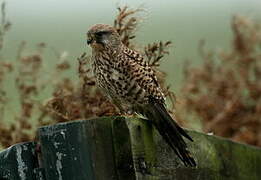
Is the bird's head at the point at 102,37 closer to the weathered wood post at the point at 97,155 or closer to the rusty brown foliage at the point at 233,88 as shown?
the weathered wood post at the point at 97,155

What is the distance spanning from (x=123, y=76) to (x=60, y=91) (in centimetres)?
73

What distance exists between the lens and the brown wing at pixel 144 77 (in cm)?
421

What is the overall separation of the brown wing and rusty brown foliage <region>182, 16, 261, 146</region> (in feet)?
12.2

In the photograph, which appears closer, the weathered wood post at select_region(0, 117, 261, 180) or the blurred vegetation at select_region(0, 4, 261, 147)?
the weathered wood post at select_region(0, 117, 261, 180)

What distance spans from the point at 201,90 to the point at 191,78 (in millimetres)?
152

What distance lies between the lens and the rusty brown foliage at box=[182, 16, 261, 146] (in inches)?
325

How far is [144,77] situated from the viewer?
13.8ft

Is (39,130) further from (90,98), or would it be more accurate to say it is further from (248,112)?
(248,112)

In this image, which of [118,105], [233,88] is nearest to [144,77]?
[118,105]

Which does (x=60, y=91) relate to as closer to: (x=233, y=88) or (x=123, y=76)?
(x=123, y=76)

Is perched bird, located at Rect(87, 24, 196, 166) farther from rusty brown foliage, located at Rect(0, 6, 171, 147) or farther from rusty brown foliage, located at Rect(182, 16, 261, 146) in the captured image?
rusty brown foliage, located at Rect(182, 16, 261, 146)

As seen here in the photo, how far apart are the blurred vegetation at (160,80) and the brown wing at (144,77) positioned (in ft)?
1.32

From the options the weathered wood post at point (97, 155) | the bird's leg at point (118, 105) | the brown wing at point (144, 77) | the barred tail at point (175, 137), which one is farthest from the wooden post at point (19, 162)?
the bird's leg at point (118, 105)

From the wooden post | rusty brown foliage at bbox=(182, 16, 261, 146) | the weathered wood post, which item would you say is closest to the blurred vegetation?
rusty brown foliage at bbox=(182, 16, 261, 146)
